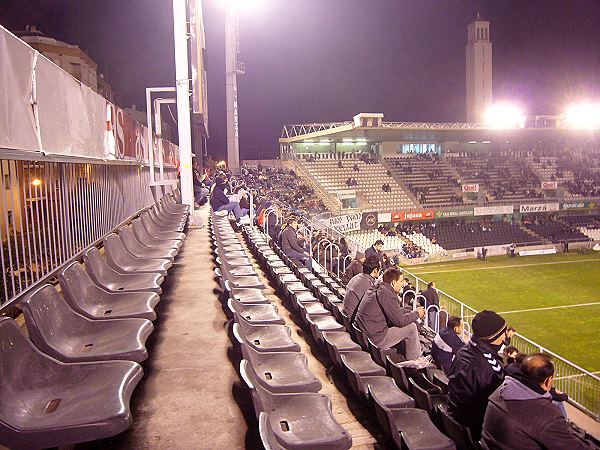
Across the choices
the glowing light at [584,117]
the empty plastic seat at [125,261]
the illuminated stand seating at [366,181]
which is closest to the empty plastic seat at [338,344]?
the empty plastic seat at [125,261]

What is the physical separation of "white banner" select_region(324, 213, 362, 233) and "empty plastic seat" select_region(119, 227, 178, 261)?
54.7ft

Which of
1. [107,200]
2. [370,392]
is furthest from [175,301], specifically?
[370,392]

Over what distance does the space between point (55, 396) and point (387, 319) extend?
10.9 ft

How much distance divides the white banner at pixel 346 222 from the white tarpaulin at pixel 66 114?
1772cm

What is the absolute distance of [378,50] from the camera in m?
46.3

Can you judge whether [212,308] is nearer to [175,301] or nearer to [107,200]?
[175,301]

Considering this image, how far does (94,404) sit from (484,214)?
30.3 metres

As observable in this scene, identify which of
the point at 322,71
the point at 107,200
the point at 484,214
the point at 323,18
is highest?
the point at 323,18

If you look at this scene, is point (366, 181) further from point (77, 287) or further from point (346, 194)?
point (77, 287)

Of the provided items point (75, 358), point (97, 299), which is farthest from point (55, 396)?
point (97, 299)

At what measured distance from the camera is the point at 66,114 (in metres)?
3.34

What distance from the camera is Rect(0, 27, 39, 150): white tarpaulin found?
90.3 inches

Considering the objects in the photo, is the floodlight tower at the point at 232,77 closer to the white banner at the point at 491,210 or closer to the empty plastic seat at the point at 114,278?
the white banner at the point at 491,210

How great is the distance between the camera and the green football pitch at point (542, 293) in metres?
14.1
